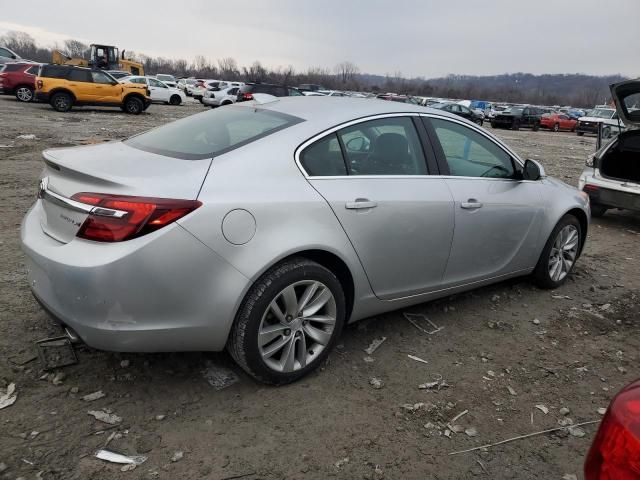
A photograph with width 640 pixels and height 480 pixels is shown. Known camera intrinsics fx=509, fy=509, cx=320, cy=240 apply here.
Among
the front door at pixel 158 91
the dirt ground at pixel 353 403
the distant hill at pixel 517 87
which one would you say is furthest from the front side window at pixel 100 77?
the distant hill at pixel 517 87

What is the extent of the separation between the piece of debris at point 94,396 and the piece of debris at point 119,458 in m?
0.42

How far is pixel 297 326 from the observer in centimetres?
285

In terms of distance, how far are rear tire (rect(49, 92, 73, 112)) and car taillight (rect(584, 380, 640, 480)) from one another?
68.4ft

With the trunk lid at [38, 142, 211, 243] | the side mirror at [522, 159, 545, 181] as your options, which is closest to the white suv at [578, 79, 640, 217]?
the side mirror at [522, 159, 545, 181]

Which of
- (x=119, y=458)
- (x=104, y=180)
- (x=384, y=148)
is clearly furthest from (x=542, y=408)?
(x=104, y=180)

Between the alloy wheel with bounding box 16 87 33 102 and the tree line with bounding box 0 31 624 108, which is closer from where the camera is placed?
the alloy wheel with bounding box 16 87 33 102

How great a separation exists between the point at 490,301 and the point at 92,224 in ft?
10.7

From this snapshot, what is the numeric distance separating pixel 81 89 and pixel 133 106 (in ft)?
7.13

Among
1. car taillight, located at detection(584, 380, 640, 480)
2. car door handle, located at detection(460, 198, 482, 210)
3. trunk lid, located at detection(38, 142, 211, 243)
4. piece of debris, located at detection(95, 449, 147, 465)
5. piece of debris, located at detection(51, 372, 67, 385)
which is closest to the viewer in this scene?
car taillight, located at detection(584, 380, 640, 480)

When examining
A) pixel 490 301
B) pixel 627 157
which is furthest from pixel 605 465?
pixel 627 157

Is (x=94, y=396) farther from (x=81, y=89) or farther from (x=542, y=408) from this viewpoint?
(x=81, y=89)

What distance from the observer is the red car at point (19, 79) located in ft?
68.6

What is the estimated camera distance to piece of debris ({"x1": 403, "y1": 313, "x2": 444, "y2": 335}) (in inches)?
147

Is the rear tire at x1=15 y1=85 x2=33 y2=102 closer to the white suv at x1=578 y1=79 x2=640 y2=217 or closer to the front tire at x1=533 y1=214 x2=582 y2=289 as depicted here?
the white suv at x1=578 y1=79 x2=640 y2=217
